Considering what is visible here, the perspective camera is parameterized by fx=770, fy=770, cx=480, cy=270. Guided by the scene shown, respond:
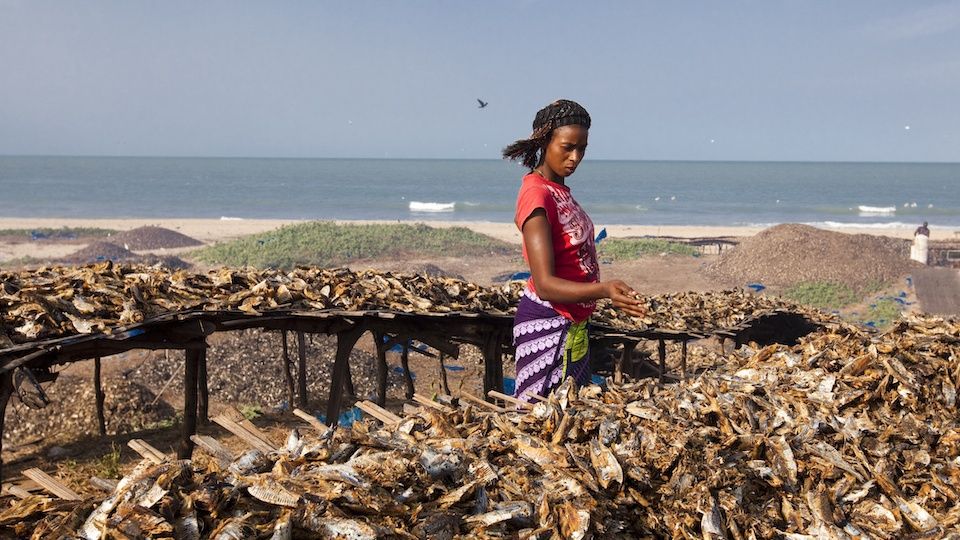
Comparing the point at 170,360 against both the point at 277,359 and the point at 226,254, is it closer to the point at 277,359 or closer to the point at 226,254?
the point at 277,359

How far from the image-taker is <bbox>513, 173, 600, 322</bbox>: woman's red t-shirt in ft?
13.5

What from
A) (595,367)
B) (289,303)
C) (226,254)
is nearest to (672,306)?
(595,367)

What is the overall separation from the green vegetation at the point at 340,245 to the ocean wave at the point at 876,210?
55.3 meters

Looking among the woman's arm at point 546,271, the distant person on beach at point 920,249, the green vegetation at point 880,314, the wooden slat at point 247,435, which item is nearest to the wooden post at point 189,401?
the wooden slat at point 247,435

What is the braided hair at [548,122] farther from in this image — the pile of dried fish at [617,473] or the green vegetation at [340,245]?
the green vegetation at [340,245]

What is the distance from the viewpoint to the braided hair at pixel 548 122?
4.16m

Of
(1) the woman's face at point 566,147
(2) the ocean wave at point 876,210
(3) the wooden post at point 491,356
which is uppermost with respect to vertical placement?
(1) the woman's face at point 566,147

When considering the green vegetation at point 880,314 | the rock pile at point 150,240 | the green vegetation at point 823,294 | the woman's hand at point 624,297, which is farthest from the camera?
the rock pile at point 150,240

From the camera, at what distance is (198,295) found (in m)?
8.37

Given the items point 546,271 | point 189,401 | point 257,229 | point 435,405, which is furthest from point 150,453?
point 257,229

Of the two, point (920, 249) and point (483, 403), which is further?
point (920, 249)

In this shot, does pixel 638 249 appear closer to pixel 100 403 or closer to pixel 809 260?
pixel 809 260

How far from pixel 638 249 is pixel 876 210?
57.4 m

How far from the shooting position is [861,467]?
3.84 metres
